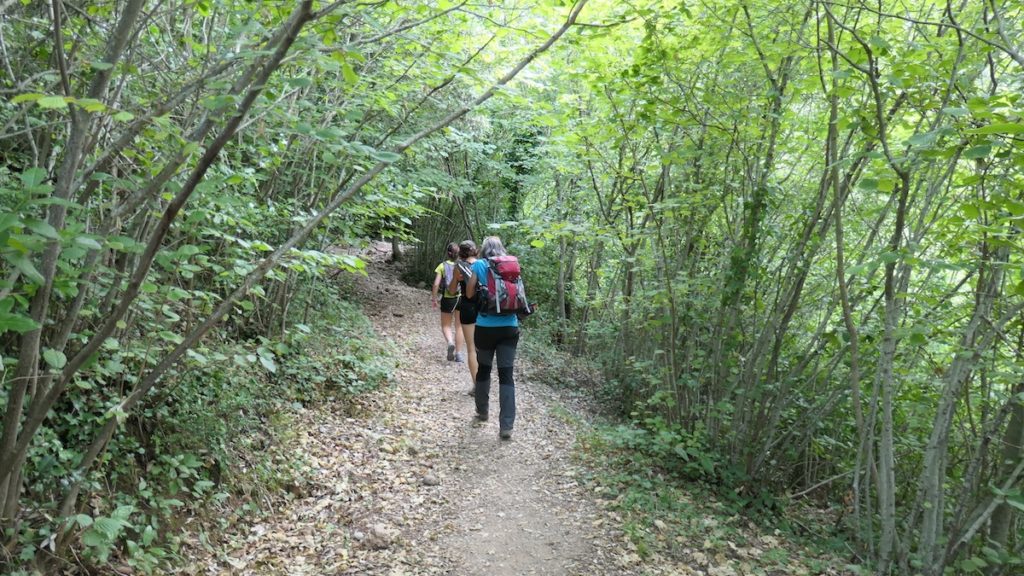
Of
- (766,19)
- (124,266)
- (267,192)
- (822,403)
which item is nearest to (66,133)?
(124,266)

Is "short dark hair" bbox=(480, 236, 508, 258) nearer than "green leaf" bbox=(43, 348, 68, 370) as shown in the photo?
No

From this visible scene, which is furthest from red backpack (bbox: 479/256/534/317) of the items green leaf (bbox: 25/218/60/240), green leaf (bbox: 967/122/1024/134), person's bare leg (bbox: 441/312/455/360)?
green leaf (bbox: 25/218/60/240)

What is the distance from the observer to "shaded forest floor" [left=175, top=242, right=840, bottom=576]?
4.18 meters

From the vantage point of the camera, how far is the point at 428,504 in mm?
5012

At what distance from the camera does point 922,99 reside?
11.7 feet

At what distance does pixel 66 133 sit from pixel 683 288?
211 inches

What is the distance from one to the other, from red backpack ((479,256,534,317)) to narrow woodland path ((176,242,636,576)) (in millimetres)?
1494

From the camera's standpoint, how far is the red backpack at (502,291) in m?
5.88

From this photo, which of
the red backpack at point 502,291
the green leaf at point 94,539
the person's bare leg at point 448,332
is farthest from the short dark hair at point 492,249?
the green leaf at point 94,539

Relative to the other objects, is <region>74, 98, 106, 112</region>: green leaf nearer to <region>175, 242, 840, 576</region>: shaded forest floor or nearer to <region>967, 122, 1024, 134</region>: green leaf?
<region>175, 242, 840, 576</region>: shaded forest floor

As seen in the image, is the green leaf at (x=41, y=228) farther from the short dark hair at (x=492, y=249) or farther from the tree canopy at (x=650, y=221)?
the short dark hair at (x=492, y=249)

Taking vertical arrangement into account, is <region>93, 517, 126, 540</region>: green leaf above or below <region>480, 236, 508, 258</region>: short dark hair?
below

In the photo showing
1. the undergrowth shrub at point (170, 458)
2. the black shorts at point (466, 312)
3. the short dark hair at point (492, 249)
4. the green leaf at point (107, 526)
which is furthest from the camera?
the black shorts at point (466, 312)

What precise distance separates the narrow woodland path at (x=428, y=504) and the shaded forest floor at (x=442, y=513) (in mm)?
12
